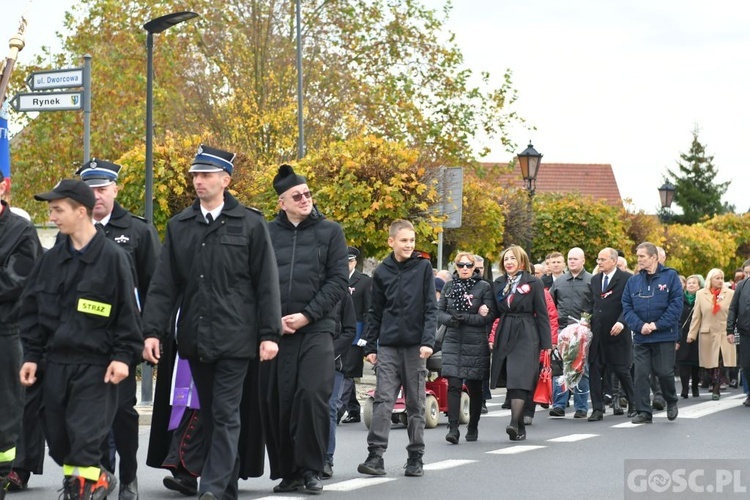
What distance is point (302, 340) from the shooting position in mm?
9227

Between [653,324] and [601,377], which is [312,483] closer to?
[653,324]

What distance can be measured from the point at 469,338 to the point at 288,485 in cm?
417

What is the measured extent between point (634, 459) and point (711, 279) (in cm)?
1041

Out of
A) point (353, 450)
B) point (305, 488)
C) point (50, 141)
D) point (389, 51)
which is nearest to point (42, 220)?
point (50, 141)

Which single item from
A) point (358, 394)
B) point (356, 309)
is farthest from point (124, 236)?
point (358, 394)

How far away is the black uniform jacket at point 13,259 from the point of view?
773 centimetres

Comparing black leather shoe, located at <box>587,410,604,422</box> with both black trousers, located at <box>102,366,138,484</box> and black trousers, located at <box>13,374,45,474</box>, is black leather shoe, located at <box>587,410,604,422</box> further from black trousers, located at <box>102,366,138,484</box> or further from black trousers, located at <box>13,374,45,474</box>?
black trousers, located at <box>102,366,138,484</box>

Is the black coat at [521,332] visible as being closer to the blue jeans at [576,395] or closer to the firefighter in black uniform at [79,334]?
the blue jeans at [576,395]

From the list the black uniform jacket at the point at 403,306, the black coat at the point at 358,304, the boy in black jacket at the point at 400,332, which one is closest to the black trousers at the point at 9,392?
the boy in black jacket at the point at 400,332

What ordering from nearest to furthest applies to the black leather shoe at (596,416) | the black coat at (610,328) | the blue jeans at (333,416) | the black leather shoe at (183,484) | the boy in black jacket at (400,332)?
the black leather shoe at (183,484), the blue jeans at (333,416), the boy in black jacket at (400,332), the black leather shoe at (596,416), the black coat at (610,328)

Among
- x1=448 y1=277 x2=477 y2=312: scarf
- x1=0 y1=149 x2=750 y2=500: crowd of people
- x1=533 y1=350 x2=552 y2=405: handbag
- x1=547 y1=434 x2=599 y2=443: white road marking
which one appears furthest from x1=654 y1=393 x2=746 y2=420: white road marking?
x1=448 y1=277 x2=477 y2=312: scarf

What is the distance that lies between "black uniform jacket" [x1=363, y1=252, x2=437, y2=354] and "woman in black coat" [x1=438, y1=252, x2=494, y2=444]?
202cm

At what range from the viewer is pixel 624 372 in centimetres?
1636

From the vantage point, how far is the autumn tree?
102706 mm
